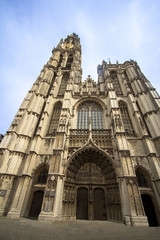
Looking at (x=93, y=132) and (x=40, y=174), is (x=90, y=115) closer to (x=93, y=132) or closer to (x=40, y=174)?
(x=93, y=132)

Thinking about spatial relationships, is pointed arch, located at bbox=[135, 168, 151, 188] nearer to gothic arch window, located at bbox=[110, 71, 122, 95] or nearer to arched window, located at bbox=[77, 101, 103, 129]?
arched window, located at bbox=[77, 101, 103, 129]

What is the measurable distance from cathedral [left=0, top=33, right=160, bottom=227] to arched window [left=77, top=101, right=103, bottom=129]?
133mm

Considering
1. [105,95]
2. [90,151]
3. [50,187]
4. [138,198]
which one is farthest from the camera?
[105,95]

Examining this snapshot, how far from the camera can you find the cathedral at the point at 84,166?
29.3 ft

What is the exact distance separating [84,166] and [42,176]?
408 cm

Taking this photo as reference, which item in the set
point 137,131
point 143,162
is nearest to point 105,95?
point 137,131

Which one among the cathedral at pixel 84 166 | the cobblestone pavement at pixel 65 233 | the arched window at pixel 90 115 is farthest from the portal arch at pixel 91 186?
the arched window at pixel 90 115

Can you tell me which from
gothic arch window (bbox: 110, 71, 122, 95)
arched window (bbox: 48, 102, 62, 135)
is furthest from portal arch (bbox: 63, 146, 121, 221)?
gothic arch window (bbox: 110, 71, 122, 95)

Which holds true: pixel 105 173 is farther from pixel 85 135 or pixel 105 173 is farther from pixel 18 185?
pixel 18 185

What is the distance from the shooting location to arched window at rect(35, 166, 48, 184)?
1088 cm

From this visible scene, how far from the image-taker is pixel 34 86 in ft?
59.2

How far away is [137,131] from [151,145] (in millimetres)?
2250

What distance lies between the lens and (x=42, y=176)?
1113cm

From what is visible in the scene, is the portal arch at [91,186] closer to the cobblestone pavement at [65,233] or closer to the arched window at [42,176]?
the arched window at [42,176]
